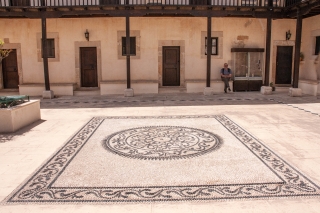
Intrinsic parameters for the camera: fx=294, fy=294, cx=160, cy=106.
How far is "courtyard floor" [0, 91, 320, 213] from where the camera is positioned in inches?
133

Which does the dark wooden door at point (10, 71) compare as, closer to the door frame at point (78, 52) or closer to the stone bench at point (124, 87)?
the door frame at point (78, 52)

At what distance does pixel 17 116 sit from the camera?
22.0ft

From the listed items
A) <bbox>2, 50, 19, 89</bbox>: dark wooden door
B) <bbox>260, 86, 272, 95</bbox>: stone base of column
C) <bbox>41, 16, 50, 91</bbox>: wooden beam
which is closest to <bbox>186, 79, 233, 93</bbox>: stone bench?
<bbox>260, 86, 272, 95</bbox>: stone base of column

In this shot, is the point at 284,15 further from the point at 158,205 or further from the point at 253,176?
the point at 158,205

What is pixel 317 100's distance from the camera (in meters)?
10.4

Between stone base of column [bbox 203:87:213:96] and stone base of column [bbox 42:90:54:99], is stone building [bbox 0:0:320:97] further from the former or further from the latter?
stone base of column [bbox 42:90:54:99]

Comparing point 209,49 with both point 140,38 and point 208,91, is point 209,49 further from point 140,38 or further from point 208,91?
point 140,38

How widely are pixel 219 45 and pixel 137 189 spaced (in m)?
10.1

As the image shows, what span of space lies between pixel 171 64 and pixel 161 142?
7670 millimetres

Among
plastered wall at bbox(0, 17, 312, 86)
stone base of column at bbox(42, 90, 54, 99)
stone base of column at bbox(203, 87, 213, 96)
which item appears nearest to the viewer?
stone base of column at bbox(42, 90, 54, 99)

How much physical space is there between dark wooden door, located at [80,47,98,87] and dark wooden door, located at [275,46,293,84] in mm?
8082

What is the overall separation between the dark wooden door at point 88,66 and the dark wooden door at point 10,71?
290 cm

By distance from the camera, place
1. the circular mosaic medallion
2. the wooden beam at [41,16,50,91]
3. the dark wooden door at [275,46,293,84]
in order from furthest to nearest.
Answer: the dark wooden door at [275,46,293,84], the wooden beam at [41,16,50,91], the circular mosaic medallion

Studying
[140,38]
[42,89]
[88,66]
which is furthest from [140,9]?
[42,89]
